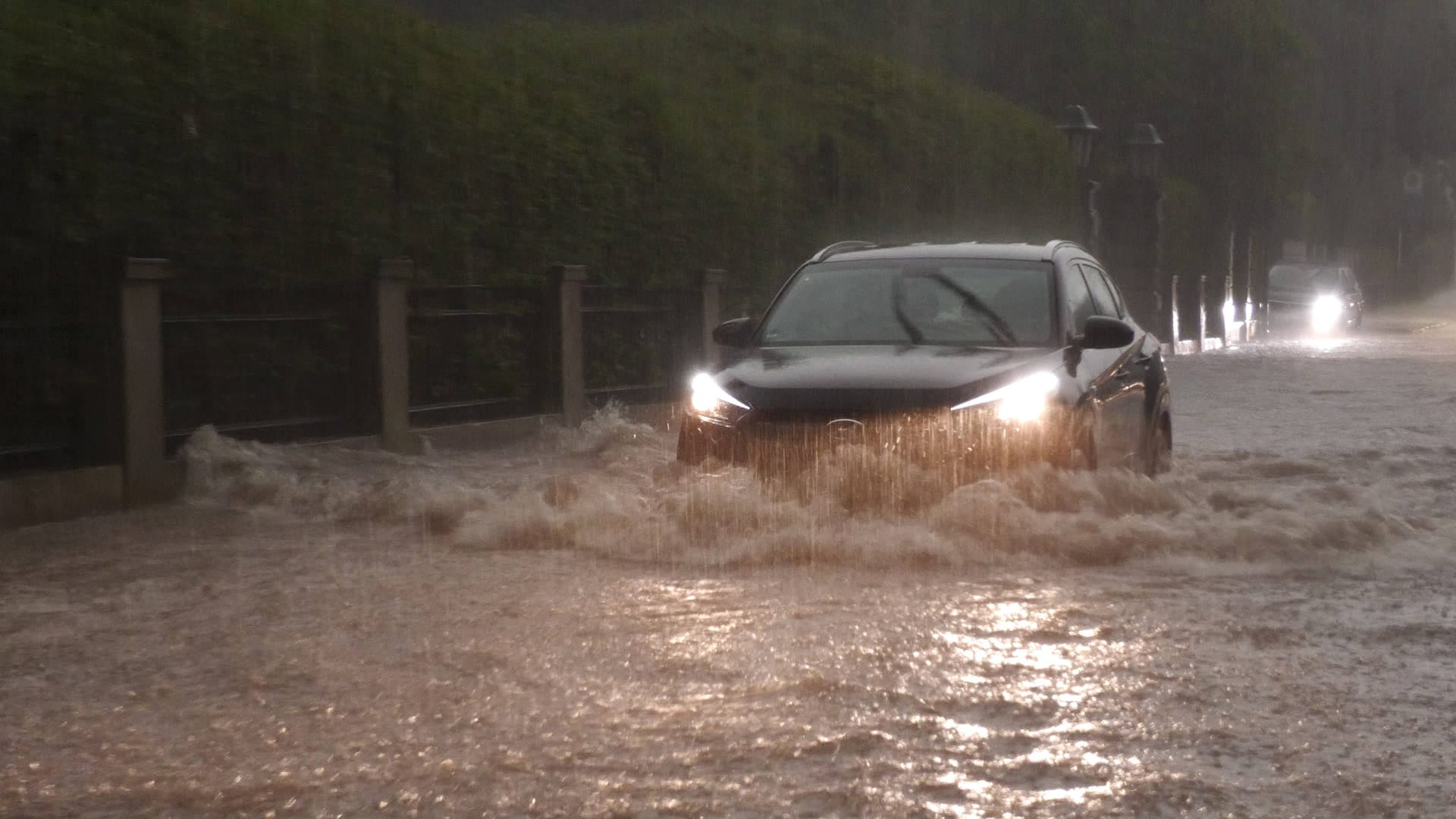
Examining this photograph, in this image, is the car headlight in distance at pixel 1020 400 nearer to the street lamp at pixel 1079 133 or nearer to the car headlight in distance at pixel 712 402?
the car headlight in distance at pixel 712 402

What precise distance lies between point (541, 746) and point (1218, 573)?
404cm

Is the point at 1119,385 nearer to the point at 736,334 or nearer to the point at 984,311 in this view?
the point at 984,311

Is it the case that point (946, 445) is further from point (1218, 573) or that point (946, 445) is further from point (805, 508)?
point (1218, 573)

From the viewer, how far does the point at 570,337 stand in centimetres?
1691

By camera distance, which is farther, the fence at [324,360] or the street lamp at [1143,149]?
the street lamp at [1143,149]

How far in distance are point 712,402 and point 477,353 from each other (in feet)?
21.4

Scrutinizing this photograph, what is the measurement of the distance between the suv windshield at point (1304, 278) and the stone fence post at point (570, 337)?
35.4 meters

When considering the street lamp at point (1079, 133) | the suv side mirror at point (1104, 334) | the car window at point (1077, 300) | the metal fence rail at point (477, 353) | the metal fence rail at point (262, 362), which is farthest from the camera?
the street lamp at point (1079, 133)

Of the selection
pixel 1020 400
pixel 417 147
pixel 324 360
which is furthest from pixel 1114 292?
pixel 417 147

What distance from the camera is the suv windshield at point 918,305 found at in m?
10.3

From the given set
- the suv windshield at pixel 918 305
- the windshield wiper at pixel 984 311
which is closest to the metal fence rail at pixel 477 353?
the suv windshield at pixel 918 305

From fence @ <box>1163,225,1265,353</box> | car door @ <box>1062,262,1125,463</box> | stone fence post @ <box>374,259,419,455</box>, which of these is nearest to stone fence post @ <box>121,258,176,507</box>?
stone fence post @ <box>374,259,419,455</box>

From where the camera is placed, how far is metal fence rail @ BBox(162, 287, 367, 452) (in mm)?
12508

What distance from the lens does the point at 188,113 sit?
40.6 ft
